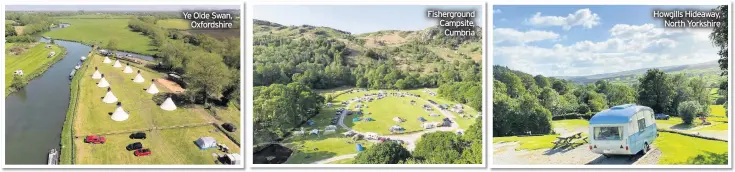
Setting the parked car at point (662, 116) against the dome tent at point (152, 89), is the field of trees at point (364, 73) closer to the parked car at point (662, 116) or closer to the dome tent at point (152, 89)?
the dome tent at point (152, 89)

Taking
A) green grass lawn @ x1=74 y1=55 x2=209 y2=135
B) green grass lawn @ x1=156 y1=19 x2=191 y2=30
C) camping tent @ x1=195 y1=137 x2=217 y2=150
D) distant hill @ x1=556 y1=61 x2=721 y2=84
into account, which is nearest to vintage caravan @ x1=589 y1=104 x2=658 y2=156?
distant hill @ x1=556 y1=61 x2=721 y2=84

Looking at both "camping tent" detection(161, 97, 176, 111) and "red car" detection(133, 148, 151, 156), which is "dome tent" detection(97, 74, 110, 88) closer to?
"camping tent" detection(161, 97, 176, 111)

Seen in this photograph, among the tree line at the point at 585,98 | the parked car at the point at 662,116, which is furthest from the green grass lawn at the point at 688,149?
the tree line at the point at 585,98

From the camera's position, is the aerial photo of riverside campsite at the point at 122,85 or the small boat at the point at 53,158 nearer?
the small boat at the point at 53,158

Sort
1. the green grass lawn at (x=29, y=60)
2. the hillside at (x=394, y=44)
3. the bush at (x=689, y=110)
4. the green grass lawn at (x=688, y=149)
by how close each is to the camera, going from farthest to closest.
Answer: the bush at (x=689, y=110) < the green grass lawn at (x=688, y=149) < the hillside at (x=394, y=44) < the green grass lawn at (x=29, y=60)

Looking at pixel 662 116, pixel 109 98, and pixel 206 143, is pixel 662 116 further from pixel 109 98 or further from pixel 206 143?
pixel 109 98

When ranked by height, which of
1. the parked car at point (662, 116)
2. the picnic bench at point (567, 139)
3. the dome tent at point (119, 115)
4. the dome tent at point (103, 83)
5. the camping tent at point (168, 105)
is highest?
the dome tent at point (103, 83)

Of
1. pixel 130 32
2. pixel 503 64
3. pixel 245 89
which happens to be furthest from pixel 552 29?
pixel 130 32

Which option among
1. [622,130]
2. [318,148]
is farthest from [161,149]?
[622,130]
